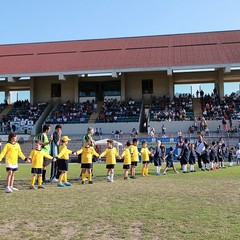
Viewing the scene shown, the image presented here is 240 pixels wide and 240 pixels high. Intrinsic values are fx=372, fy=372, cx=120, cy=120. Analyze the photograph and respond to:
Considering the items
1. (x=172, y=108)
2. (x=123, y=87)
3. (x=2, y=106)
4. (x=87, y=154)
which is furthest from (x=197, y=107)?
(x=87, y=154)

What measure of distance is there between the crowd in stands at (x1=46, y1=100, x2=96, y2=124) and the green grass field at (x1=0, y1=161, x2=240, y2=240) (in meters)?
28.7

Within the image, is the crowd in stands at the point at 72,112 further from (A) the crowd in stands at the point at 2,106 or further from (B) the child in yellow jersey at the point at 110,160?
(B) the child in yellow jersey at the point at 110,160

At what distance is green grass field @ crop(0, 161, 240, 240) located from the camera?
17.2 feet

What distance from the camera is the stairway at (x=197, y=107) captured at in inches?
1421

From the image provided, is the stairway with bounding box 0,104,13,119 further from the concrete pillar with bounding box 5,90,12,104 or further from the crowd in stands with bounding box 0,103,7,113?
the concrete pillar with bounding box 5,90,12,104

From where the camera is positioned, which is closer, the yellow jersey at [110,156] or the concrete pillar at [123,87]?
the yellow jersey at [110,156]

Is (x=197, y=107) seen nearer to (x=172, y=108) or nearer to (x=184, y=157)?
(x=172, y=108)

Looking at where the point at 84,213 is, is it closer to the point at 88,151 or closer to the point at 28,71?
the point at 88,151

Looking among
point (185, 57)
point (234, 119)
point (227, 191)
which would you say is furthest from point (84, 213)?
point (185, 57)

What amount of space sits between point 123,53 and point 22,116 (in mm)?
13098

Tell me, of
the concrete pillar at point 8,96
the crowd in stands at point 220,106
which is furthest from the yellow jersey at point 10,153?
the concrete pillar at point 8,96

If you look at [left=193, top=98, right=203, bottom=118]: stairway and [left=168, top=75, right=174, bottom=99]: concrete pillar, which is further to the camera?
[left=168, top=75, right=174, bottom=99]: concrete pillar

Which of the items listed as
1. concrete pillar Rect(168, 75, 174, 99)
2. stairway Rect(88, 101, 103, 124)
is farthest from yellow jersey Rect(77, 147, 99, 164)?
concrete pillar Rect(168, 75, 174, 99)

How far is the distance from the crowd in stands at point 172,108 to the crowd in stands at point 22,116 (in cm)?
1209
